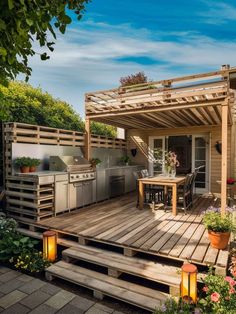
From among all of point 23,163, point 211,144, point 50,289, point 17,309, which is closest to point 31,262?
point 50,289

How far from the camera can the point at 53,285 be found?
126 inches

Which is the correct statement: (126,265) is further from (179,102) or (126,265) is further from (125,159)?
(125,159)

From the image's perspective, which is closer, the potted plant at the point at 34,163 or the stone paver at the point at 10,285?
the stone paver at the point at 10,285

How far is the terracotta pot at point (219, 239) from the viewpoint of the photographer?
3.31 meters

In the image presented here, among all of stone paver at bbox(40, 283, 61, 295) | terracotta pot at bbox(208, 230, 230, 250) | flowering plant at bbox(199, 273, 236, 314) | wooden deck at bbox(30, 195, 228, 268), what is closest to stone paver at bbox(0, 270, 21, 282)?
stone paver at bbox(40, 283, 61, 295)

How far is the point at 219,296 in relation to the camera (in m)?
2.35

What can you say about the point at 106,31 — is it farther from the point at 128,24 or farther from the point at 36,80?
the point at 36,80

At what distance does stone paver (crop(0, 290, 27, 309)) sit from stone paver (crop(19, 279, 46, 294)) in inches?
2.8

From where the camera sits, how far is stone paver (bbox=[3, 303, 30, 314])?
2594 millimetres

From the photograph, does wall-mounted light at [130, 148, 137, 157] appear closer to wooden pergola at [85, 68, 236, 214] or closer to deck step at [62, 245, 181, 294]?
wooden pergola at [85, 68, 236, 214]

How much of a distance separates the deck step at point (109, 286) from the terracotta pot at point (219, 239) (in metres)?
1.12

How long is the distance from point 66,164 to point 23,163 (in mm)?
998

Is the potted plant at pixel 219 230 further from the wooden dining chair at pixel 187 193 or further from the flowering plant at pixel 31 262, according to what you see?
the flowering plant at pixel 31 262

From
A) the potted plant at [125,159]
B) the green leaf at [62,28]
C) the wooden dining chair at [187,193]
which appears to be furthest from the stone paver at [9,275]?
the potted plant at [125,159]
